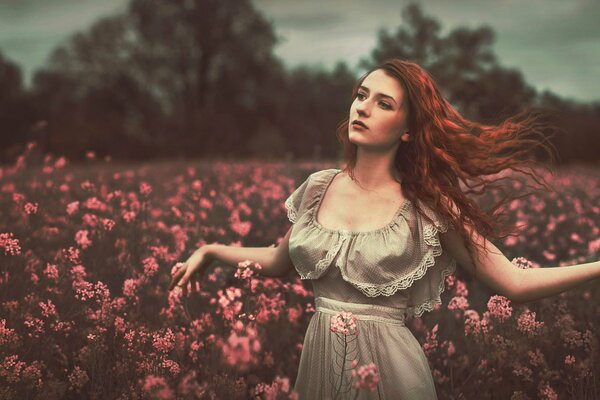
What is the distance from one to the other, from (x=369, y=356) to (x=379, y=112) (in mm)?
971

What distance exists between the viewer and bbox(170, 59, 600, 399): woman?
8.21ft

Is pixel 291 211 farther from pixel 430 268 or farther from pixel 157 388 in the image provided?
pixel 157 388

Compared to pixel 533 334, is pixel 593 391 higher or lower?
lower

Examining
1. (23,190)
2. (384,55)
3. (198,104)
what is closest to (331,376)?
(23,190)

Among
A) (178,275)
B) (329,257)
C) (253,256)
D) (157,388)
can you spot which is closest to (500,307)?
(329,257)

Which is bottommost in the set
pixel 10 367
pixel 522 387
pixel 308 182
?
pixel 522 387

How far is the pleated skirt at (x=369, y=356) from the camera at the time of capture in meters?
2.46

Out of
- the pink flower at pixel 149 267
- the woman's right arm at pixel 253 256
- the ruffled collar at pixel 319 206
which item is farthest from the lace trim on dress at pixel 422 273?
the pink flower at pixel 149 267

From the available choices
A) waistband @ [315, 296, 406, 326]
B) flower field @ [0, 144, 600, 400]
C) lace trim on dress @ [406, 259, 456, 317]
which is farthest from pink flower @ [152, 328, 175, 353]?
lace trim on dress @ [406, 259, 456, 317]

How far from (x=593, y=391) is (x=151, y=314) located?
2211mm

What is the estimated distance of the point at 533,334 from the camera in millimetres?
2869

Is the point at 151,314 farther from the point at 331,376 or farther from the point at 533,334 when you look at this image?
the point at 533,334

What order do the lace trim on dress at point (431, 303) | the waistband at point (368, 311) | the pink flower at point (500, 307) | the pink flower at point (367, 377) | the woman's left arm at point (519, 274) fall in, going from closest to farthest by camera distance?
the pink flower at point (367, 377) → the woman's left arm at point (519, 274) → the waistband at point (368, 311) → the lace trim on dress at point (431, 303) → the pink flower at point (500, 307)

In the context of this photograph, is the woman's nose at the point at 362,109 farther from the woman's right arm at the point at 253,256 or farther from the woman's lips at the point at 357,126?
the woman's right arm at the point at 253,256
